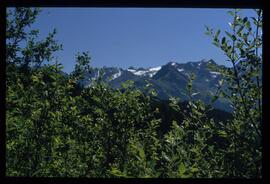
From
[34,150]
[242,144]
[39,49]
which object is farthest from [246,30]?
[39,49]

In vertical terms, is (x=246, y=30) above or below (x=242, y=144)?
above

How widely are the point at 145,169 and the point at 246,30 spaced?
1.01m

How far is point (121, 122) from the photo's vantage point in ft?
11.5

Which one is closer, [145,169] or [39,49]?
[145,169]

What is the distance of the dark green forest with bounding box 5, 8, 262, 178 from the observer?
98.9 inches

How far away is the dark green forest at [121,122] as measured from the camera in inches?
98.9

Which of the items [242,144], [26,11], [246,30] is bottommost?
[242,144]

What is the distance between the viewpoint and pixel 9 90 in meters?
3.01
